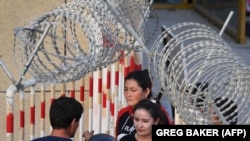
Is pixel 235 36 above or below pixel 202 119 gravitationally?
above

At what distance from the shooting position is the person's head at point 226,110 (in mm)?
4641

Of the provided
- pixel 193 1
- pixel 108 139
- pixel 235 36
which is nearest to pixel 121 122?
pixel 108 139

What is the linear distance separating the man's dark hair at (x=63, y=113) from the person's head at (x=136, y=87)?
2.69 ft

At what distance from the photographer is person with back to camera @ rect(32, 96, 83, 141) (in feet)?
17.6

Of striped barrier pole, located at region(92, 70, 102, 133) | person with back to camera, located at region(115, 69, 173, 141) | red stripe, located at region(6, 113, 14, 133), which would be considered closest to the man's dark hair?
red stripe, located at region(6, 113, 14, 133)

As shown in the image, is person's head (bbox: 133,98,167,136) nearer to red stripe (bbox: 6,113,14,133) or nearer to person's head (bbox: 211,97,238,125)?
person's head (bbox: 211,97,238,125)

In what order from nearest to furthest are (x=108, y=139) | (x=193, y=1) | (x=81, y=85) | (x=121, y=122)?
(x=108, y=139) < (x=121, y=122) < (x=81, y=85) < (x=193, y=1)

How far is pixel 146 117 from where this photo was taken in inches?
210

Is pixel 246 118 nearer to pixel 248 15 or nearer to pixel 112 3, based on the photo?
pixel 112 3

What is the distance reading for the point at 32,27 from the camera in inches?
230

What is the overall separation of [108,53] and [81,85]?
2129 mm

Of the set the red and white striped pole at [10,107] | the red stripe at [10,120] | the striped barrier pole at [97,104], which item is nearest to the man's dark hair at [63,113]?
the red and white striped pole at [10,107]

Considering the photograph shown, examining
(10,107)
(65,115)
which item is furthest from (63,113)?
(10,107)

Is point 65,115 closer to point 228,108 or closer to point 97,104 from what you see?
point 228,108
